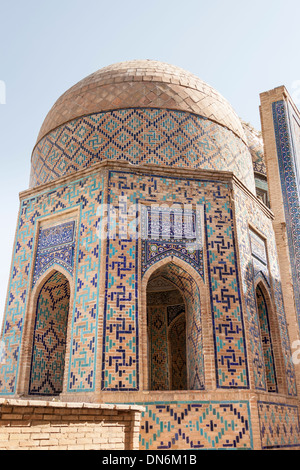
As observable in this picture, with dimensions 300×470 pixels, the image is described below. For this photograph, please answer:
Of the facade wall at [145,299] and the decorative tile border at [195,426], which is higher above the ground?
the facade wall at [145,299]

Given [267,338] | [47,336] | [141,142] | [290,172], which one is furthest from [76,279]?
[290,172]

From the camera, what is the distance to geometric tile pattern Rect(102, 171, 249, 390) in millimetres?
4762

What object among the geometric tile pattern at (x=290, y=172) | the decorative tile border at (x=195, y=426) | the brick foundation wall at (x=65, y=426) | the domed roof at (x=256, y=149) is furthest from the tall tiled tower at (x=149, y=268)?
the domed roof at (x=256, y=149)

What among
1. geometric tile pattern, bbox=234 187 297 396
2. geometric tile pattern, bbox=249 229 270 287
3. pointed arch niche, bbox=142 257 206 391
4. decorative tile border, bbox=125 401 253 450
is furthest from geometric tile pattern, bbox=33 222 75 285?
geometric tile pattern, bbox=249 229 270 287

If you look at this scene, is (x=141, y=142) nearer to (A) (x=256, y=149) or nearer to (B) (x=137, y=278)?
(B) (x=137, y=278)

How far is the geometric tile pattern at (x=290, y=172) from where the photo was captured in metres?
6.96

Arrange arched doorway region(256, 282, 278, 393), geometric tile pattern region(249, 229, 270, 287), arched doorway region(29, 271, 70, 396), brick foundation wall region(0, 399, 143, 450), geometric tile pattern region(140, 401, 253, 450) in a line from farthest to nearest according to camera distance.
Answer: geometric tile pattern region(249, 229, 270, 287) < arched doorway region(256, 282, 278, 393) < arched doorway region(29, 271, 70, 396) < geometric tile pattern region(140, 401, 253, 450) < brick foundation wall region(0, 399, 143, 450)

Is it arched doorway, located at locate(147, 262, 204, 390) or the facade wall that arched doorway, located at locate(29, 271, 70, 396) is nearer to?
the facade wall

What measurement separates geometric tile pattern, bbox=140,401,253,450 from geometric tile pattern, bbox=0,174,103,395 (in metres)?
0.74

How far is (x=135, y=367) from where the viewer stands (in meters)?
4.73

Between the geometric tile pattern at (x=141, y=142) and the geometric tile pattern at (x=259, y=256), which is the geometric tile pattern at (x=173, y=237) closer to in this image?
the geometric tile pattern at (x=259, y=256)

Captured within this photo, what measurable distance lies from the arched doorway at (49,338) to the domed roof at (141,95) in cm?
283

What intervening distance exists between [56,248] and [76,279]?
65cm

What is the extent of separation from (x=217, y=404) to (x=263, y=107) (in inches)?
214
